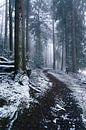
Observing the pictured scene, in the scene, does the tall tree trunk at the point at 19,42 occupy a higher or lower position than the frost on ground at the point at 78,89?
higher

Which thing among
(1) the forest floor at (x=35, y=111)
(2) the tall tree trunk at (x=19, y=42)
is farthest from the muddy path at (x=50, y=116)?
(2) the tall tree trunk at (x=19, y=42)

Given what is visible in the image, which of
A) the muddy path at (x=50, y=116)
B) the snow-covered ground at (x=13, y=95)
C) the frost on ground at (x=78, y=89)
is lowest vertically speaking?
the frost on ground at (x=78, y=89)

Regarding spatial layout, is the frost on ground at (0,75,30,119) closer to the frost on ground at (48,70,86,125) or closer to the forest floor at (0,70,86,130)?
the forest floor at (0,70,86,130)

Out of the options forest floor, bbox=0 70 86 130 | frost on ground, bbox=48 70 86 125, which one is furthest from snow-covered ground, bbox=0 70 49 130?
frost on ground, bbox=48 70 86 125

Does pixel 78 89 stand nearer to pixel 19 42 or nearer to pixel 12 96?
pixel 19 42

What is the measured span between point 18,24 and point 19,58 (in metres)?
1.84

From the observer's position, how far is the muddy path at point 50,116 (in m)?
6.05

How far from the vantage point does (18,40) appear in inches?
454

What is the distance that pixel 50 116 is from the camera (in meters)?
6.89

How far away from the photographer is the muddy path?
6.05 m

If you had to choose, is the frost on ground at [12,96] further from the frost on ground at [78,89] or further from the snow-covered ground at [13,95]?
the frost on ground at [78,89]

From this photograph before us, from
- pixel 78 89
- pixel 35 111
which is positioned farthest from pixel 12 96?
pixel 78 89

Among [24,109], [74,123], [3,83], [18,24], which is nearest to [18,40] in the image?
[18,24]

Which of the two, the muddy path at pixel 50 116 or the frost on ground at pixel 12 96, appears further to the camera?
the frost on ground at pixel 12 96
